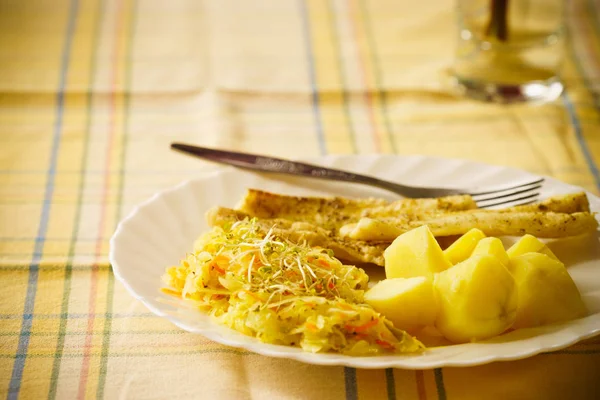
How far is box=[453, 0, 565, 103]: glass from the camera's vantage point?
2.85 meters

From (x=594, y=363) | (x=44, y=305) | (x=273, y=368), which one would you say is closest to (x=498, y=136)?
(x=594, y=363)

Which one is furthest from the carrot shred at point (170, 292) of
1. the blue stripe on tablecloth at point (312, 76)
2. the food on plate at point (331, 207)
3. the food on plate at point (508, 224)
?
the blue stripe on tablecloth at point (312, 76)

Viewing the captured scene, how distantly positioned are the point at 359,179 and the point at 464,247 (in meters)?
0.49

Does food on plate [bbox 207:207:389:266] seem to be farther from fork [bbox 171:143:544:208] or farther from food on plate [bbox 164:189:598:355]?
fork [bbox 171:143:544:208]

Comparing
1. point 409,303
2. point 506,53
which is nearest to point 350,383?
point 409,303

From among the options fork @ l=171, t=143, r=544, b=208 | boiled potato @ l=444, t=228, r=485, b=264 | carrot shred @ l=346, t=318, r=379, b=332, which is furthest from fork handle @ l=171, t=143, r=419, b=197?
carrot shred @ l=346, t=318, r=379, b=332

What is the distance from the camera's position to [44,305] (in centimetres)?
173

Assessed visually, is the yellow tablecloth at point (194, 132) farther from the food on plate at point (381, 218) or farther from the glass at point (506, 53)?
the food on plate at point (381, 218)

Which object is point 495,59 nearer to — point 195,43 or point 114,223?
point 195,43

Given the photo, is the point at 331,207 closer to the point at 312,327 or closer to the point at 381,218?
the point at 381,218

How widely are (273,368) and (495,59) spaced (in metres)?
1.83

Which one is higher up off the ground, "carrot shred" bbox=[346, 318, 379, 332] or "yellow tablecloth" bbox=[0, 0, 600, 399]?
"yellow tablecloth" bbox=[0, 0, 600, 399]

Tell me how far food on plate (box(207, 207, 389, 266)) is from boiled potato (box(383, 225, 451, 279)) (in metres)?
0.11

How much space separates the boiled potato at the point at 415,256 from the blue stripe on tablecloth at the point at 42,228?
0.78m
